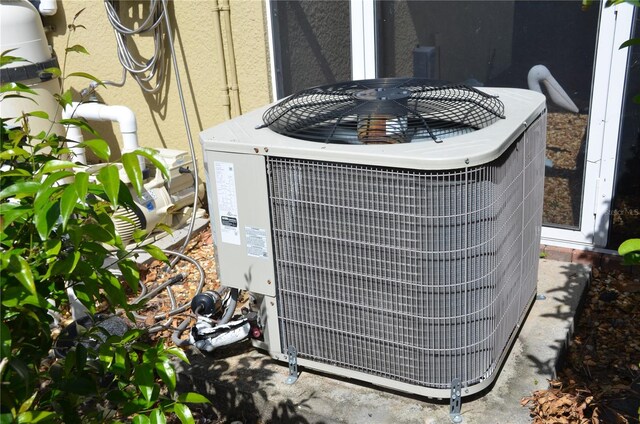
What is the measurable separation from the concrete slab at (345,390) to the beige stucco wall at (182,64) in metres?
2.12

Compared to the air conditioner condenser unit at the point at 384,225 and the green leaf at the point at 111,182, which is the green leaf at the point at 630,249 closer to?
the air conditioner condenser unit at the point at 384,225

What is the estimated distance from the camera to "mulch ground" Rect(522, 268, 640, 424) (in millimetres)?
2873

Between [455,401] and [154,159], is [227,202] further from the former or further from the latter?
[154,159]

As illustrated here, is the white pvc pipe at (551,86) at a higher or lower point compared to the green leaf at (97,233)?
lower

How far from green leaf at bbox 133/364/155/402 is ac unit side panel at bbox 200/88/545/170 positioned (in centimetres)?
112

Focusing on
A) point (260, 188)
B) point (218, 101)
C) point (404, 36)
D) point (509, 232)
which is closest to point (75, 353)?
point (260, 188)

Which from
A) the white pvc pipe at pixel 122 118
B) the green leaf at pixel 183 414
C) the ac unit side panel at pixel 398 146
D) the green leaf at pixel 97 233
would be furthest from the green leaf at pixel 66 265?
the white pvc pipe at pixel 122 118

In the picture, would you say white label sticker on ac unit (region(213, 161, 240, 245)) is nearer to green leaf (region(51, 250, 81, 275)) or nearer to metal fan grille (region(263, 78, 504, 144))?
metal fan grille (region(263, 78, 504, 144))

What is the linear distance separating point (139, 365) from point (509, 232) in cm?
160

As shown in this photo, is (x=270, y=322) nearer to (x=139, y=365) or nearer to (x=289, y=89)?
(x=139, y=365)

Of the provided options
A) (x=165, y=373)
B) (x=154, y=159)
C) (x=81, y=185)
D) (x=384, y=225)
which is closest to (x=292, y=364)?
(x=384, y=225)

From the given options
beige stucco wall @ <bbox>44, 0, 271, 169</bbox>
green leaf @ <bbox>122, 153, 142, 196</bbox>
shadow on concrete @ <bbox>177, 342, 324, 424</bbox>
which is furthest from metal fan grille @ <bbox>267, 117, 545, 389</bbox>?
beige stucco wall @ <bbox>44, 0, 271, 169</bbox>

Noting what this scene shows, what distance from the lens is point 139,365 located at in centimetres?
179

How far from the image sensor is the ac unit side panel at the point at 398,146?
96.2 inches
